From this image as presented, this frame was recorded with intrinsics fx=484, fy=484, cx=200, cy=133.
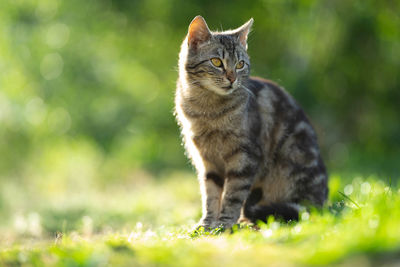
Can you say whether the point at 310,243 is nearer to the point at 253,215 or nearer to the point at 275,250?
the point at 275,250

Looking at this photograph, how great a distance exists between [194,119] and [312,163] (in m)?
1.18

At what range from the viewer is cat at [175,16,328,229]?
4125 mm

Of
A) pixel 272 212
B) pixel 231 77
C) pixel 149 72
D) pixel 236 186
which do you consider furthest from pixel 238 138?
pixel 149 72

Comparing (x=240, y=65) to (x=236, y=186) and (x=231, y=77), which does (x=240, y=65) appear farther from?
(x=236, y=186)

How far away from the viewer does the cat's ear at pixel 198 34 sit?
14.2ft

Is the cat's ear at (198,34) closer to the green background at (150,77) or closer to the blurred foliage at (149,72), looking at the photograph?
the green background at (150,77)

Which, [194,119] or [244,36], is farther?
[244,36]

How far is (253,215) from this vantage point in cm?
402

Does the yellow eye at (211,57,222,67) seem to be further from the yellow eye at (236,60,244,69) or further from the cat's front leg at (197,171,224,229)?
the cat's front leg at (197,171,224,229)

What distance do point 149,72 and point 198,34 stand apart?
32.9 feet

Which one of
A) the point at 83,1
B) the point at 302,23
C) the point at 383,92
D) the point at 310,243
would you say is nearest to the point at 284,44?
the point at 302,23

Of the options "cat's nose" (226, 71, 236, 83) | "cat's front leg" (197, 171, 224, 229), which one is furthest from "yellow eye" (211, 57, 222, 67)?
"cat's front leg" (197, 171, 224, 229)

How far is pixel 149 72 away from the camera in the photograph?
1423 cm

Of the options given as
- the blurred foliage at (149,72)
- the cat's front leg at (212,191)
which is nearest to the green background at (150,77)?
the blurred foliage at (149,72)
